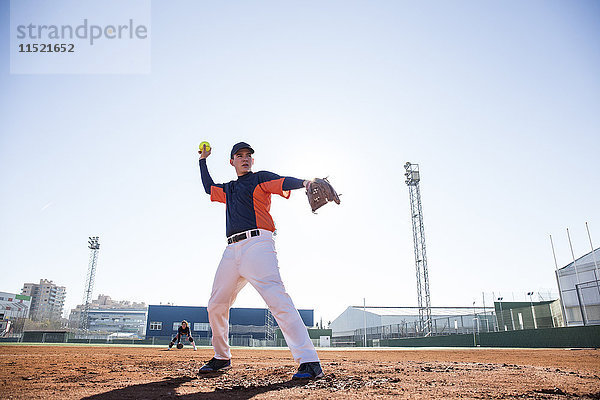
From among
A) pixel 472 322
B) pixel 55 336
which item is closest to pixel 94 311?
pixel 55 336

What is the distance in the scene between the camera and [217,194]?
4301 mm

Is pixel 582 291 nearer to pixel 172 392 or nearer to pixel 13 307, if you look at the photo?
pixel 172 392

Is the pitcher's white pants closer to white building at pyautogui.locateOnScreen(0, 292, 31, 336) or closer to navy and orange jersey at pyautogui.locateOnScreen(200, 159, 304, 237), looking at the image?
navy and orange jersey at pyautogui.locateOnScreen(200, 159, 304, 237)

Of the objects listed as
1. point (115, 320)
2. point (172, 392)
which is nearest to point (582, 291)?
point (172, 392)

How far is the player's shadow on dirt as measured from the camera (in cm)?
225

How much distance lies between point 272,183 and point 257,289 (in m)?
0.99

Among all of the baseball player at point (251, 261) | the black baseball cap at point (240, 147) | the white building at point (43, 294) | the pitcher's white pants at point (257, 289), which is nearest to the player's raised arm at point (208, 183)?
the baseball player at point (251, 261)

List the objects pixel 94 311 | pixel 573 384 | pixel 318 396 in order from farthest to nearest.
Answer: pixel 94 311, pixel 573 384, pixel 318 396

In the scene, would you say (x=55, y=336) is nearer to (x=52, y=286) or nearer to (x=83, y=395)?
(x=83, y=395)

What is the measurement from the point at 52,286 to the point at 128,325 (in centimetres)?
6310

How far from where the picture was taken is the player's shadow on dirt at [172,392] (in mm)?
2250

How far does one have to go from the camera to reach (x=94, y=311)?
102m

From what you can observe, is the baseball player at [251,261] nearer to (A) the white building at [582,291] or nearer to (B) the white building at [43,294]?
(A) the white building at [582,291]

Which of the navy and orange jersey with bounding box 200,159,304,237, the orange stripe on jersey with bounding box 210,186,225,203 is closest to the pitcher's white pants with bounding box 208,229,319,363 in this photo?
the navy and orange jersey with bounding box 200,159,304,237
